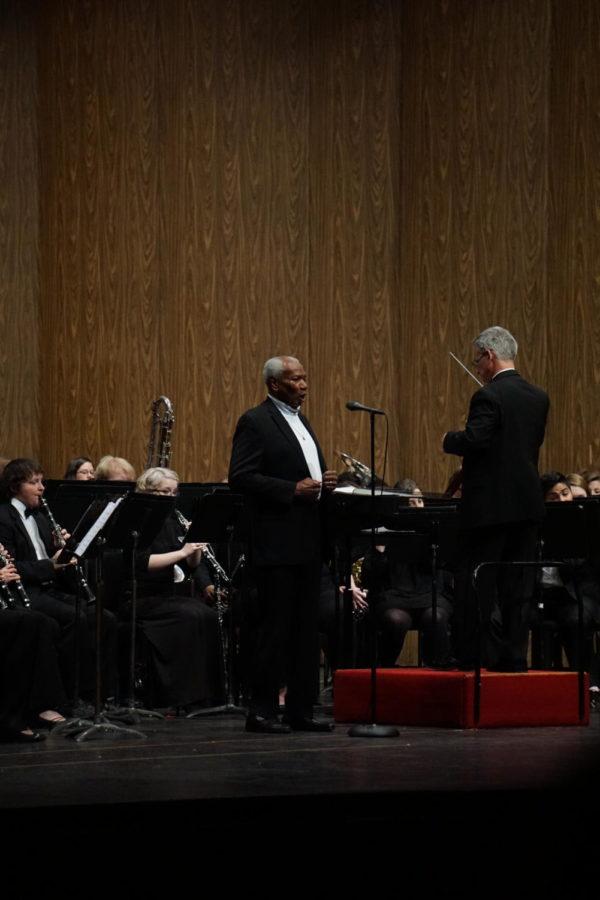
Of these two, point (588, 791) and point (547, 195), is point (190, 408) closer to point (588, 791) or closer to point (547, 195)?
point (547, 195)

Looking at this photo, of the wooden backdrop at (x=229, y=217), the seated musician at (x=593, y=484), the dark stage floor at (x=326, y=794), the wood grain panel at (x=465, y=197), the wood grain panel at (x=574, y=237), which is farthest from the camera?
the wooden backdrop at (x=229, y=217)

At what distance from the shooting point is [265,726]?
21.0ft

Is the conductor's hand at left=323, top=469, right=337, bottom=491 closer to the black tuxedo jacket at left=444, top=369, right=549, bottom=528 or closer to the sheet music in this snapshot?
the black tuxedo jacket at left=444, top=369, right=549, bottom=528

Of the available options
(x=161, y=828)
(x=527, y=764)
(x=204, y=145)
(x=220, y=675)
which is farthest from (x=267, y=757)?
(x=204, y=145)

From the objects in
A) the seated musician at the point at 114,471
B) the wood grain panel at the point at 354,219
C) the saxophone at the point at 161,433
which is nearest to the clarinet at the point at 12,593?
the seated musician at the point at 114,471

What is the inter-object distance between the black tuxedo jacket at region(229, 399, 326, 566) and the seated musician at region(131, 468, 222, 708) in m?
1.12

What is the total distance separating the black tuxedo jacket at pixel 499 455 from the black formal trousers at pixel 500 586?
0.09 meters

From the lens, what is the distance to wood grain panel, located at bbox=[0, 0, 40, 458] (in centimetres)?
1084

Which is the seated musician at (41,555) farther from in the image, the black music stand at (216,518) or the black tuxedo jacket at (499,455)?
the black tuxedo jacket at (499,455)

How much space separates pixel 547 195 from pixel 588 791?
27.3 feet

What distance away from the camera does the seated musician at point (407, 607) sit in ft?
27.5

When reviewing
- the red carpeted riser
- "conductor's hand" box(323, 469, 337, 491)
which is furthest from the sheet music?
the red carpeted riser

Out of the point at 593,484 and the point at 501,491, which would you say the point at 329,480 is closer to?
the point at 501,491

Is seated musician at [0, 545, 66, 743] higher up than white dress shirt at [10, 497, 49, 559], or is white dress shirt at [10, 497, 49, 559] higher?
white dress shirt at [10, 497, 49, 559]
